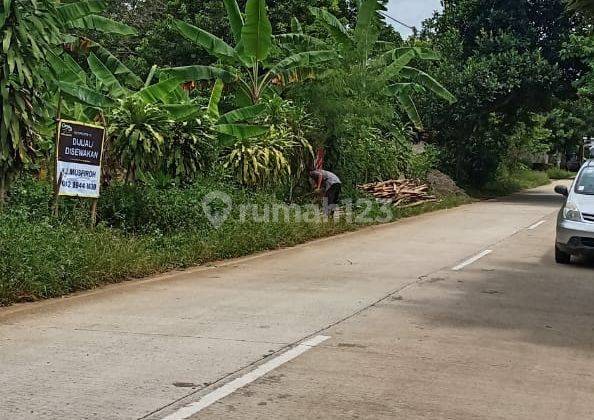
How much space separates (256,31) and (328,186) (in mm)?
4020

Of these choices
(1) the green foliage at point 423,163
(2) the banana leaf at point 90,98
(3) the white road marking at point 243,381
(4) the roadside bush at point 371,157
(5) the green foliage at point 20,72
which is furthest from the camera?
(1) the green foliage at point 423,163

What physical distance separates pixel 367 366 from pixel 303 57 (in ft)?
46.1

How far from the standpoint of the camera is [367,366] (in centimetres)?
620

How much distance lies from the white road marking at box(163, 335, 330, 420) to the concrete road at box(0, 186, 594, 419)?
2 centimetres

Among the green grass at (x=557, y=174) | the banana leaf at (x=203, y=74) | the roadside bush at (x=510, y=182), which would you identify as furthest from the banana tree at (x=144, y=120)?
the green grass at (x=557, y=174)

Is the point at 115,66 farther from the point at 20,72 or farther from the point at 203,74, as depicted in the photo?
the point at 20,72

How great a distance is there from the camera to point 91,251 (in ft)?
32.5

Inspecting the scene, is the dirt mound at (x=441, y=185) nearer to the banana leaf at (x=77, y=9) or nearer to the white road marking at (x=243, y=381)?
the banana leaf at (x=77, y=9)

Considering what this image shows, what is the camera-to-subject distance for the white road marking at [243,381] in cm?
500

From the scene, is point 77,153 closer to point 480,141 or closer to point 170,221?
point 170,221

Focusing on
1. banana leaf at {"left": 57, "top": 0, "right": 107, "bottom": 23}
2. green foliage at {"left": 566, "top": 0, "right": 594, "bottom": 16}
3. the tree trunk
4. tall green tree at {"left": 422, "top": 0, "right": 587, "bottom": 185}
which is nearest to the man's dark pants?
banana leaf at {"left": 57, "top": 0, "right": 107, "bottom": 23}

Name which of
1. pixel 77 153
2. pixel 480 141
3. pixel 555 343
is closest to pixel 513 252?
pixel 555 343

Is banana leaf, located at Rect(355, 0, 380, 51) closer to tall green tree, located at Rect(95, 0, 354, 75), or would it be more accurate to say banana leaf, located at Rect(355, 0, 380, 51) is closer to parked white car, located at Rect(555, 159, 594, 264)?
tall green tree, located at Rect(95, 0, 354, 75)

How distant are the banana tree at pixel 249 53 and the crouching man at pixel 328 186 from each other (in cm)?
266
